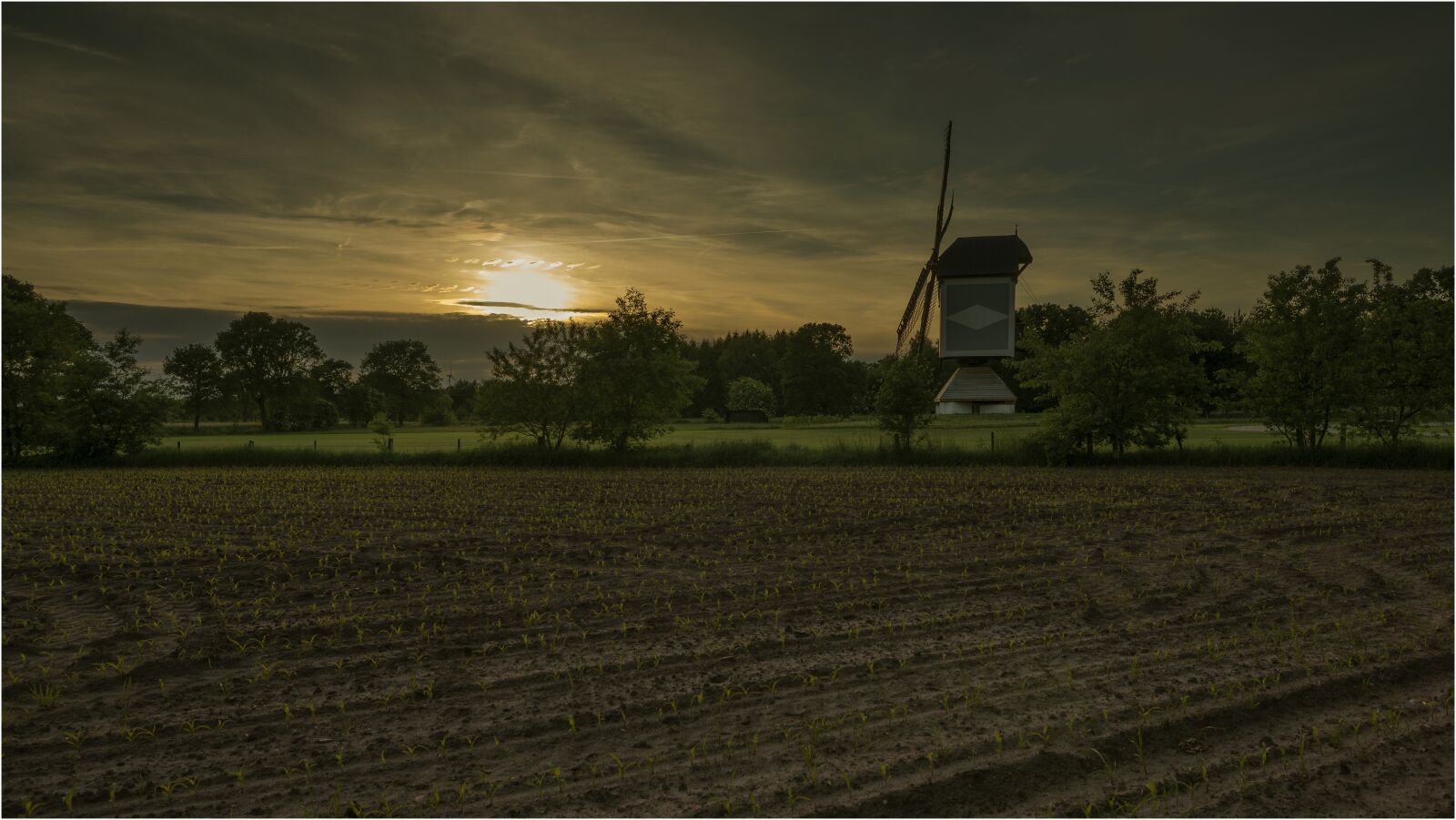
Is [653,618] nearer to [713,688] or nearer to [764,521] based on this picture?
[713,688]

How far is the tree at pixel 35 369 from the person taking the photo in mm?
30578

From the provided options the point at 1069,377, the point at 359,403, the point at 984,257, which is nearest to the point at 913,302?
the point at 984,257

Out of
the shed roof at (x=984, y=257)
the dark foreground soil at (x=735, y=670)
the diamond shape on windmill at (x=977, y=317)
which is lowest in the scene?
the dark foreground soil at (x=735, y=670)

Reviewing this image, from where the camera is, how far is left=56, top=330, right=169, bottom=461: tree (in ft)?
100

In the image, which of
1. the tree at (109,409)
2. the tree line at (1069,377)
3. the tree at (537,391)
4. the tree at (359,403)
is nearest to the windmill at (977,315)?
the tree line at (1069,377)

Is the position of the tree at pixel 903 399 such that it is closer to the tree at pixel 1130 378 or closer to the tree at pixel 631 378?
the tree at pixel 1130 378

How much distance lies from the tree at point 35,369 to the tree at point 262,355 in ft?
152

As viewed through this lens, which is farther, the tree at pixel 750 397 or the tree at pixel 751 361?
the tree at pixel 751 361

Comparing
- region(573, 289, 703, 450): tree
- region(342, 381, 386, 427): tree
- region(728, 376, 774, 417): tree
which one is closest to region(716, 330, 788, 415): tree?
region(728, 376, 774, 417): tree

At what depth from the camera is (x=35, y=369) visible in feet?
103

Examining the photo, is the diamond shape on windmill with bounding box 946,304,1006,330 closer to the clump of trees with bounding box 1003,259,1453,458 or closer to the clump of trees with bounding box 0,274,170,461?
the clump of trees with bounding box 1003,259,1453,458

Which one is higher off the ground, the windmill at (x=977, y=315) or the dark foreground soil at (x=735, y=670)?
the windmill at (x=977, y=315)

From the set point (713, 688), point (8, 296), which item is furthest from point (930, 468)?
point (8, 296)

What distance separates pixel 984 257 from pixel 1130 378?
2670 centimetres
